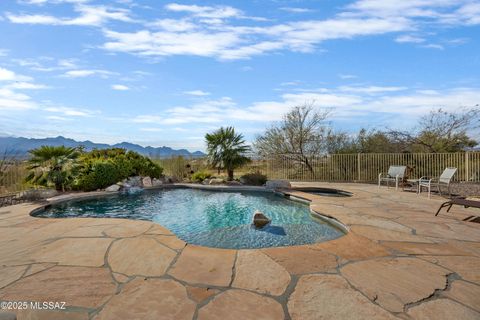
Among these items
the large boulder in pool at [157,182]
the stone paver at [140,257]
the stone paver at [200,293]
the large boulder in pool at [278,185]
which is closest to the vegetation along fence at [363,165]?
the large boulder in pool at [278,185]

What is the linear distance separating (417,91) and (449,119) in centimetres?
267

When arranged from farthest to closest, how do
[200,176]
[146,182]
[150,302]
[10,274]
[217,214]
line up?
1. [200,176]
2. [146,182]
3. [217,214]
4. [10,274]
5. [150,302]

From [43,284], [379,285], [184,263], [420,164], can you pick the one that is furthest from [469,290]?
[420,164]

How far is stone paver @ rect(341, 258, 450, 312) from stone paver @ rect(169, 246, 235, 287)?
113 centimetres

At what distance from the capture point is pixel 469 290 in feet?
7.28

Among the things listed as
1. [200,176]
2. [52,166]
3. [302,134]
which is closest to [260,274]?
[52,166]

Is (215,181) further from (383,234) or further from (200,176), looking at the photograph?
(383,234)

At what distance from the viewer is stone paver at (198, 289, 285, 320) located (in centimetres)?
187

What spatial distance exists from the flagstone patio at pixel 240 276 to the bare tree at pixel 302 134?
33.6ft

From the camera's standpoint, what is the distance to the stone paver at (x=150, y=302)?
1868 mm

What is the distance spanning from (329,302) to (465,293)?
3.80 ft

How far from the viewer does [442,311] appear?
192 cm

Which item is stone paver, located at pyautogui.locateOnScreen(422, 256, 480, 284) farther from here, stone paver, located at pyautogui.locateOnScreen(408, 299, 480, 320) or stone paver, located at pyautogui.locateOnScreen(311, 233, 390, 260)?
stone paver, located at pyautogui.locateOnScreen(408, 299, 480, 320)

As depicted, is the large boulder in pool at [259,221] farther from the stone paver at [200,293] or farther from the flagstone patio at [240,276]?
the stone paver at [200,293]
